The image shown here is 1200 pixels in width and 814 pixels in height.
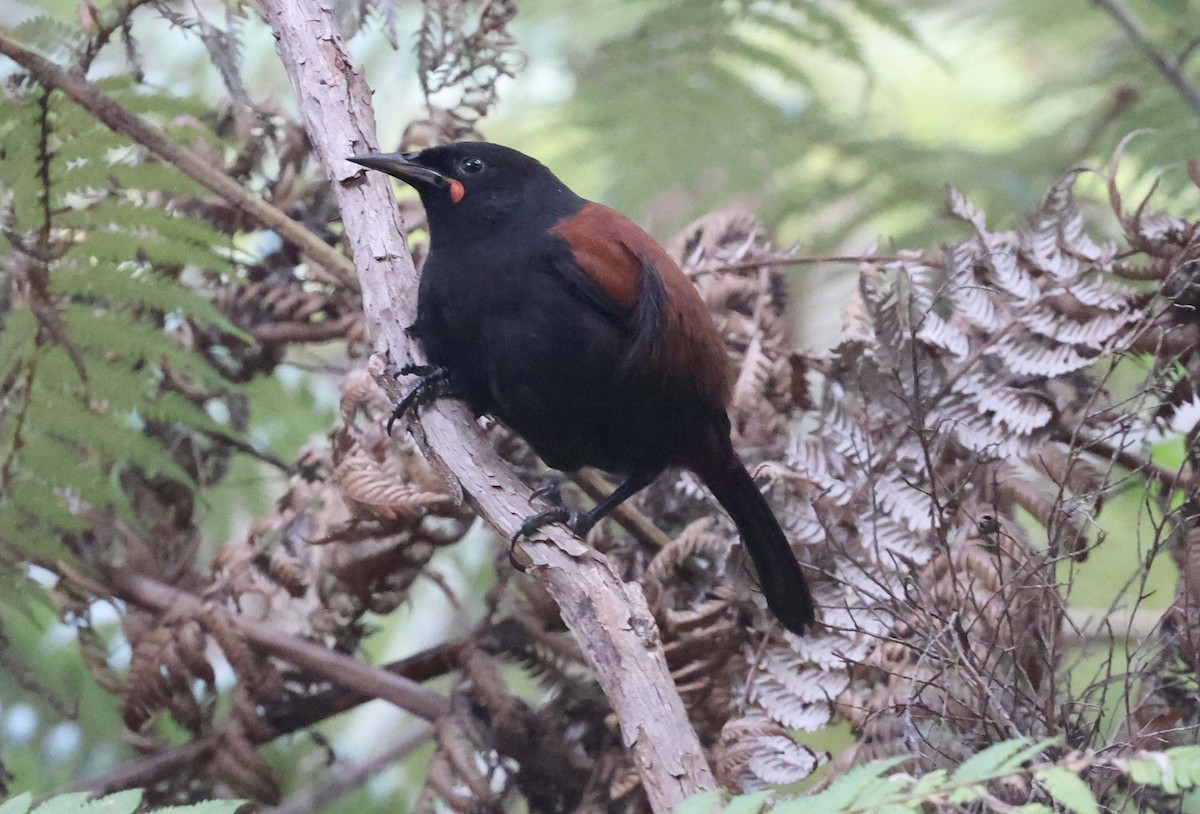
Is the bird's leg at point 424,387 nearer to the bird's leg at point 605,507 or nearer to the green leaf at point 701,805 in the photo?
the bird's leg at point 605,507

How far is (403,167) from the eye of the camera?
238 cm

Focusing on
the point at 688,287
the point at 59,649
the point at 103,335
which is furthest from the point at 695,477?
the point at 59,649

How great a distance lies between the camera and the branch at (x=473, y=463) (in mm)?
1642

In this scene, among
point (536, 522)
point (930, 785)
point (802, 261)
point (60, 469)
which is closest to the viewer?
point (930, 785)

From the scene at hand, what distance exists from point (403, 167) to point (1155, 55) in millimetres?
2458

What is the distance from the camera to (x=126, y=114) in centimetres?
245

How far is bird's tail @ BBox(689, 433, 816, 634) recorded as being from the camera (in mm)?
2348

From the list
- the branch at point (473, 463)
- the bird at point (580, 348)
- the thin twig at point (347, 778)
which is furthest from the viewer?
the thin twig at point (347, 778)

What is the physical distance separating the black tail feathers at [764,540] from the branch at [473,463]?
1.93 ft

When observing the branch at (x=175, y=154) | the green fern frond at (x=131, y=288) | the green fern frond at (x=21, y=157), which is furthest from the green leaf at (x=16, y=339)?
the branch at (x=175, y=154)

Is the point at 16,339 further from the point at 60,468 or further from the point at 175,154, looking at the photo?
the point at 175,154

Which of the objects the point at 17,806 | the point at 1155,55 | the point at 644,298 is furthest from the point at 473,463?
the point at 1155,55

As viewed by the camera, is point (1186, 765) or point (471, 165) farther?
point (471, 165)

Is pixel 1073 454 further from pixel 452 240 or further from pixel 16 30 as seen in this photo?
pixel 16 30
